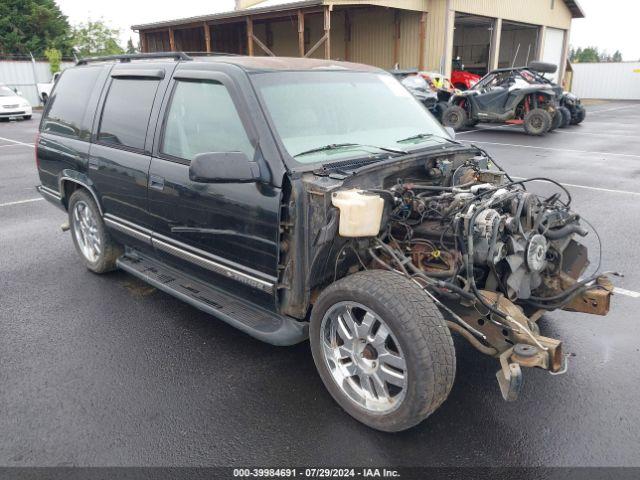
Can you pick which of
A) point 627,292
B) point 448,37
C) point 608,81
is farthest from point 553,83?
point 608,81

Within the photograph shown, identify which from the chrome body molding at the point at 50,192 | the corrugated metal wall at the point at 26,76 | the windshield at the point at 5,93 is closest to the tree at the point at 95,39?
the corrugated metal wall at the point at 26,76

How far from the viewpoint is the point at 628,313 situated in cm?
418

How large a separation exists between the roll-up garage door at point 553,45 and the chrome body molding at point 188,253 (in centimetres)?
3060

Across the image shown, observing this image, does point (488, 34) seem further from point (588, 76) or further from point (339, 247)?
point (339, 247)

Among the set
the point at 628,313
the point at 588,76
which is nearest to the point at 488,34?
Answer: the point at 588,76

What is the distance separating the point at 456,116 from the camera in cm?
1691

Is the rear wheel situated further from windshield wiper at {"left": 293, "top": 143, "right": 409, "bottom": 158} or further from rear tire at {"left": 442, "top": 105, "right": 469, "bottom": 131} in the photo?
windshield wiper at {"left": 293, "top": 143, "right": 409, "bottom": 158}

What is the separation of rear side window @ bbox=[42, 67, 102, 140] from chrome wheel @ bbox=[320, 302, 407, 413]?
9.75 feet

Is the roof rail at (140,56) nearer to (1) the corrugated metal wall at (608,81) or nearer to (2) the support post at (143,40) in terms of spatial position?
(2) the support post at (143,40)

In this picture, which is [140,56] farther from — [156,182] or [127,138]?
[156,182]

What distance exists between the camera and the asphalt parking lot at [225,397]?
274 centimetres

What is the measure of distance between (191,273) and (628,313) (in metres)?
3.37

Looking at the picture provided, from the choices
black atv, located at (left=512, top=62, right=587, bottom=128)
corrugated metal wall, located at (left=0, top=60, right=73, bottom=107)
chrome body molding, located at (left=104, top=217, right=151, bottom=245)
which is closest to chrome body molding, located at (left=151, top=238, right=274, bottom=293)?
chrome body molding, located at (left=104, top=217, right=151, bottom=245)

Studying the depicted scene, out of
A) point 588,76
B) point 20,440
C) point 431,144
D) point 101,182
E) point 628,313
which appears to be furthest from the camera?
point 588,76
